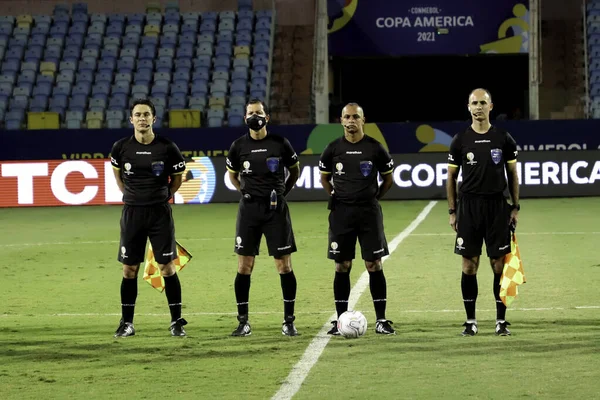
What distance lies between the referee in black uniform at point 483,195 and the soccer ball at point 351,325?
2.74ft

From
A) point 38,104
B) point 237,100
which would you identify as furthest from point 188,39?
point 38,104

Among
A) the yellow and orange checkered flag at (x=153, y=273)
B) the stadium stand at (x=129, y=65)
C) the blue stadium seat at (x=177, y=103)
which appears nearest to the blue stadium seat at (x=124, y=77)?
the stadium stand at (x=129, y=65)

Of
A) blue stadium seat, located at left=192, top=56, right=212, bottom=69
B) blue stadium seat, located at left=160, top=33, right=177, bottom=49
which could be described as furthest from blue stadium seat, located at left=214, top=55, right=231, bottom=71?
blue stadium seat, located at left=160, top=33, right=177, bottom=49

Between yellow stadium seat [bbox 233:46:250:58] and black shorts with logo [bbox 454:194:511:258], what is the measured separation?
23.1 m

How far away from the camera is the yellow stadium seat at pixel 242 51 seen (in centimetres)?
3203

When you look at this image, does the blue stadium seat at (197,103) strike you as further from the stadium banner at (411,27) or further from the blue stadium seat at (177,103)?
the stadium banner at (411,27)

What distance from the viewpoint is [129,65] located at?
105 ft

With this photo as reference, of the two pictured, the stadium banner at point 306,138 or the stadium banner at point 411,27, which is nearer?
the stadium banner at point 306,138

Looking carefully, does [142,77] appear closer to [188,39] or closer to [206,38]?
[188,39]

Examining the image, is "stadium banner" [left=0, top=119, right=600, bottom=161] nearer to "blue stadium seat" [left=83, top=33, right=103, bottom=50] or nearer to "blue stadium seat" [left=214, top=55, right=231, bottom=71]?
"blue stadium seat" [left=214, top=55, right=231, bottom=71]

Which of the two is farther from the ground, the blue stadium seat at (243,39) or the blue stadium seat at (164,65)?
the blue stadium seat at (243,39)

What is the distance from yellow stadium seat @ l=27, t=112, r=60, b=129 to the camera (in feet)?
95.5

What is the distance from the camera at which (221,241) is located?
1802cm

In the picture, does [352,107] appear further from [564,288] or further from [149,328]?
[564,288]
